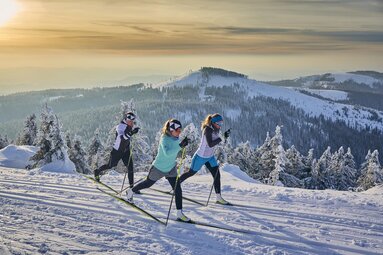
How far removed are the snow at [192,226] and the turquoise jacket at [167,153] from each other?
4.24ft

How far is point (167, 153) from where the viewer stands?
30.9 feet

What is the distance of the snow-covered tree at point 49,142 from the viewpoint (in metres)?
31.3

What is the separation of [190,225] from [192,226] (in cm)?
9

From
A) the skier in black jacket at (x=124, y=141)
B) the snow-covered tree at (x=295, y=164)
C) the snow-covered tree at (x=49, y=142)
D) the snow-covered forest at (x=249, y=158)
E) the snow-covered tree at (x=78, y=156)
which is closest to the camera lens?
the skier in black jacket at (x=124, y=141)

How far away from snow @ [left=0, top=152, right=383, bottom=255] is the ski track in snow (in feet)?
0.06

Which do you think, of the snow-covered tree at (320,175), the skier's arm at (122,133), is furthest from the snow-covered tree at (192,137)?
the skier's arm at (122,133)

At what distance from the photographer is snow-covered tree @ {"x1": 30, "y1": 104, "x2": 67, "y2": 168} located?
31281 millimetres

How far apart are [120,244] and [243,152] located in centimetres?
3895

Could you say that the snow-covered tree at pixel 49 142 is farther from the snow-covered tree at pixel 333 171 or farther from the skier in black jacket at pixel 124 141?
the snow-covered tree at pixel 333 171

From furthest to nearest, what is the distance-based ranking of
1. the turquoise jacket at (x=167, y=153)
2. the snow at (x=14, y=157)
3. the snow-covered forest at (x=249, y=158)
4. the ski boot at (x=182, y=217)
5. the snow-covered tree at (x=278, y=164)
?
the snow-covered tree at (x=278, y=164)
the snow-covered forest at (x=249, y=158)
the snow at (x=14, y=157)
the turquoise jacket at (x=167, y=153)
the ski boot at (x=182, y=217)

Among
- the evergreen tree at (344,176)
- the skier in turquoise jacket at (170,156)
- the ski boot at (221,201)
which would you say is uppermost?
the skier in turquoise jacket at (170,156)

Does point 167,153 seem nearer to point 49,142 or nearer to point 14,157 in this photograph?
point 14,157

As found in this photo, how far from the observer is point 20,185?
506 inches

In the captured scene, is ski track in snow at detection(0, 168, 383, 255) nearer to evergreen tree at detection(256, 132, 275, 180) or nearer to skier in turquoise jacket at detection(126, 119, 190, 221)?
skier in turquoise jacket at detection(126, 119, 190, 221)
